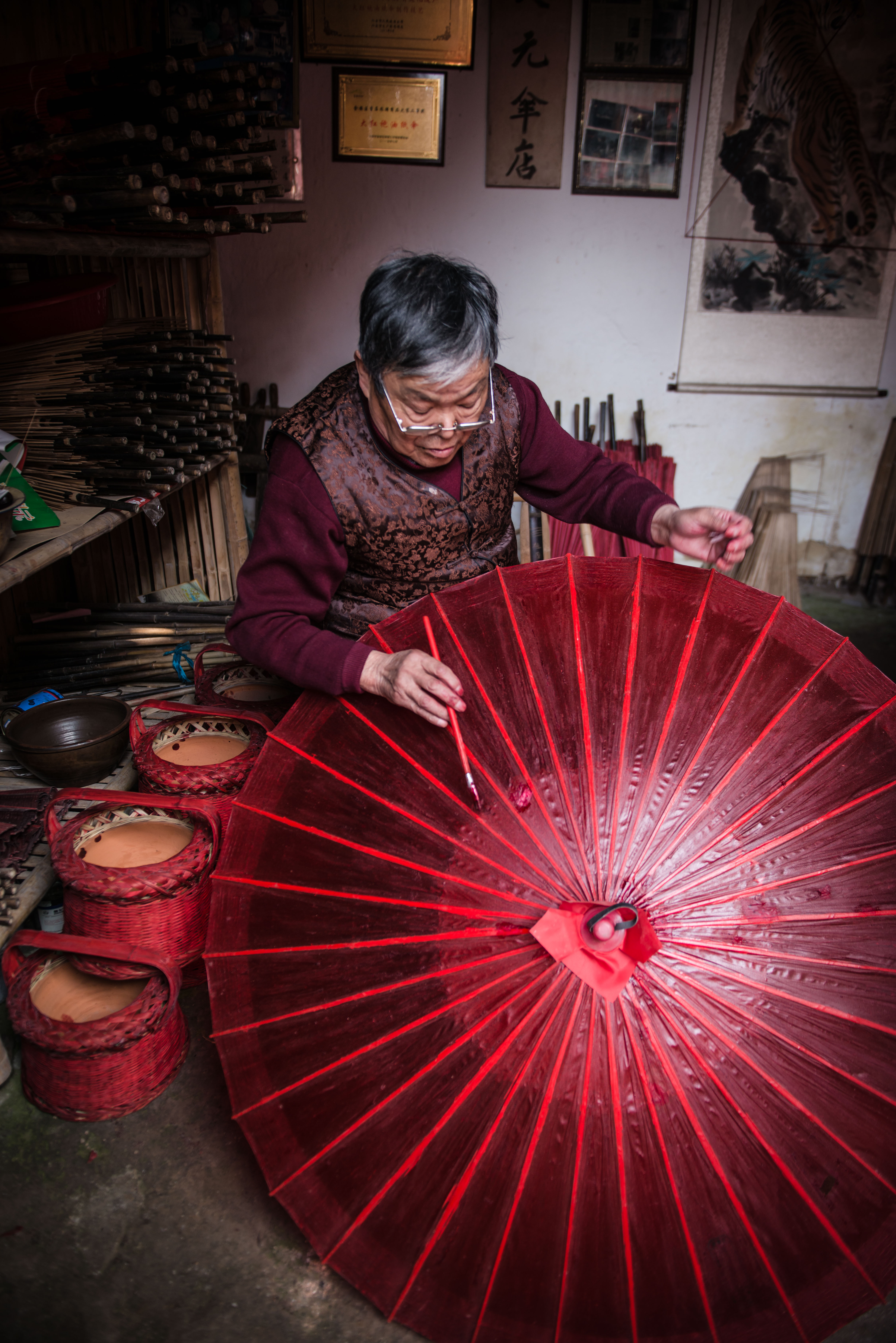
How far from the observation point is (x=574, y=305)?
4.27 metres

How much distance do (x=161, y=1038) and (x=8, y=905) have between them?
42cm

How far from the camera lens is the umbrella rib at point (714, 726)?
1.22 meters

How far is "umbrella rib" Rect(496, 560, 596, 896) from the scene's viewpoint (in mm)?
1198

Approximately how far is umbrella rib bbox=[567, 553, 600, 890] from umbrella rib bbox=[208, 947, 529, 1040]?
0.58ft

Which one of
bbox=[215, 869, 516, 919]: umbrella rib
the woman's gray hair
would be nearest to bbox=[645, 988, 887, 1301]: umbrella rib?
bbox=[215, 869, 516, 919]: umbrella rib

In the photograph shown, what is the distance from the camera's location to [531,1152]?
3.51ft

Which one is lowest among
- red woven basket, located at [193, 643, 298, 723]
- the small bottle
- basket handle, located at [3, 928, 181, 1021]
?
the small bottle

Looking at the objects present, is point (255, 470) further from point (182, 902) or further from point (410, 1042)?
point (410, 1042)

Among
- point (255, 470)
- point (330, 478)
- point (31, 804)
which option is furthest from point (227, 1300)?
point (255, 470)

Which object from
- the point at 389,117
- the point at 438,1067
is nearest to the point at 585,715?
the point at 438,1067

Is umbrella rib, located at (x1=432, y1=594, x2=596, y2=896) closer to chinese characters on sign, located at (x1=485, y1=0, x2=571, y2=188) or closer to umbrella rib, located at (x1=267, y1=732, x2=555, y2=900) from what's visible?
umbrella rib, located at (x1=267, y1=732, x2=555, y2=900)

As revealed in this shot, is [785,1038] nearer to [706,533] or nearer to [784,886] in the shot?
[784,886]

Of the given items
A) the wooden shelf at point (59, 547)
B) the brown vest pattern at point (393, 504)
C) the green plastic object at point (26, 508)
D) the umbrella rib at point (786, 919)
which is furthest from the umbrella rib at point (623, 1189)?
the green plastic object at point (26, 508)

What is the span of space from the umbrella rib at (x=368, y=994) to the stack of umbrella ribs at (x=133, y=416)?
1520 mm
